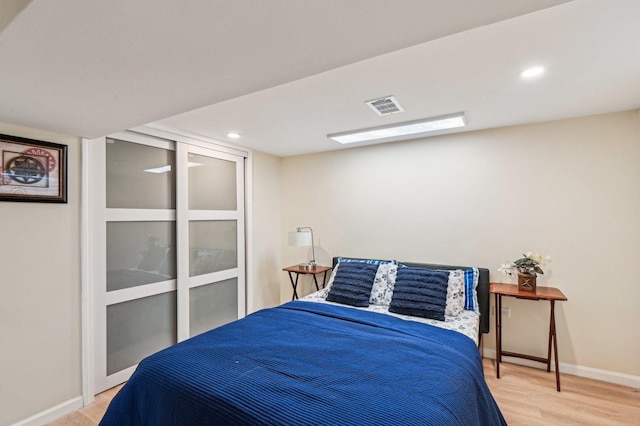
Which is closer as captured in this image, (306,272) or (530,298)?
(530,298)

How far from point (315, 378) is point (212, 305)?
237 centimetres

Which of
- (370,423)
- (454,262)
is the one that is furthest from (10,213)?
(454,262)

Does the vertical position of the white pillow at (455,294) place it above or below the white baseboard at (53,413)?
above

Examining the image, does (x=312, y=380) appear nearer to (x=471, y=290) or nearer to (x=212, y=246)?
(x=471, y=290)

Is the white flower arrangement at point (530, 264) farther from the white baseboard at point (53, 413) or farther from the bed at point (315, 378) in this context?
the white baseboard at point (53, 413)

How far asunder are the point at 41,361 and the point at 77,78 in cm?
207

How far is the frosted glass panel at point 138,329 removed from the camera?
8.82ft

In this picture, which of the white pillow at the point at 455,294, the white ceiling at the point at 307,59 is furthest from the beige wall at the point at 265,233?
the white pillow at the point at 455,294

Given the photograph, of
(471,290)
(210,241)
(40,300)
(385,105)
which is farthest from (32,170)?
(471,290)

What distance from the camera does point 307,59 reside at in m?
1.26

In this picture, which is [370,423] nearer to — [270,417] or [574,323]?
[270,417]

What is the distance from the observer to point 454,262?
10.8ft

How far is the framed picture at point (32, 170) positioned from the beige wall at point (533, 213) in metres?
2.88

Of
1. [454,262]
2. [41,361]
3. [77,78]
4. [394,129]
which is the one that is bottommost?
[41,361]
